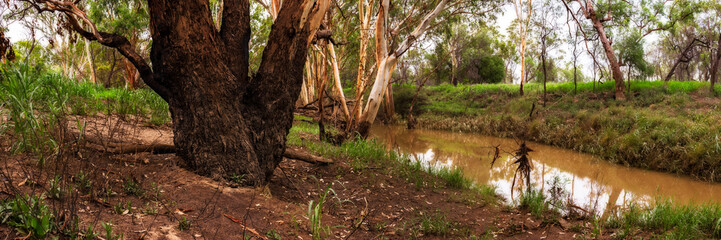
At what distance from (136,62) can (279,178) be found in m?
A: 1.79

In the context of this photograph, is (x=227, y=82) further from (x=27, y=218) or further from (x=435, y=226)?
(x=435, y=226)

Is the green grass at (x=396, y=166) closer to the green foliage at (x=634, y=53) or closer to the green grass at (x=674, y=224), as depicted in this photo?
the green grass at (x=674, y=224)

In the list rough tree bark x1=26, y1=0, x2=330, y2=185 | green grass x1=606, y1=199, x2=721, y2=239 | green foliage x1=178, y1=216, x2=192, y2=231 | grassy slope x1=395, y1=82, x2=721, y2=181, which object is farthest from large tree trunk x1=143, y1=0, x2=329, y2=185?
grassy slope x1=395, y1=82, x2=721, y2=181

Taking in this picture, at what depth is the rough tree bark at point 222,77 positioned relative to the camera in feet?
10.8

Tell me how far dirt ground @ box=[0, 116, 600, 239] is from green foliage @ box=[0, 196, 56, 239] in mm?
45

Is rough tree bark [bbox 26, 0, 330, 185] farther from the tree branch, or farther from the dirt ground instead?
the dirt ground

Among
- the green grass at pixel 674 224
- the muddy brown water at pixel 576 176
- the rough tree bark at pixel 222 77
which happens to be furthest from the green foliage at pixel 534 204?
the rough tree bark at pixel 222 77

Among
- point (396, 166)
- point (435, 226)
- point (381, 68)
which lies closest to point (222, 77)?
point (435, 226)

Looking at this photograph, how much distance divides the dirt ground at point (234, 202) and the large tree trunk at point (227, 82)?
273mm

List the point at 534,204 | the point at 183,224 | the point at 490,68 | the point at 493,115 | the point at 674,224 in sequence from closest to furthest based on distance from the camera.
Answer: the point at 183,224 → the point at 674,224 → the point at 534,204 → the point at 493,115 → the point at 490,68

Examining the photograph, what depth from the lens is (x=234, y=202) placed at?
3047mm

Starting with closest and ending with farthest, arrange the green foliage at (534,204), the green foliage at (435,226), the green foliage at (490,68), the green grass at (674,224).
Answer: the green grass at (674,224) < the green foliage at (435,226) < the green foliage at (534,204) < the green foliage at (490,68)

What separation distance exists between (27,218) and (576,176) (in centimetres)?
958

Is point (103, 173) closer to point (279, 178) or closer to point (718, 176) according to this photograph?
point (279, 178)
